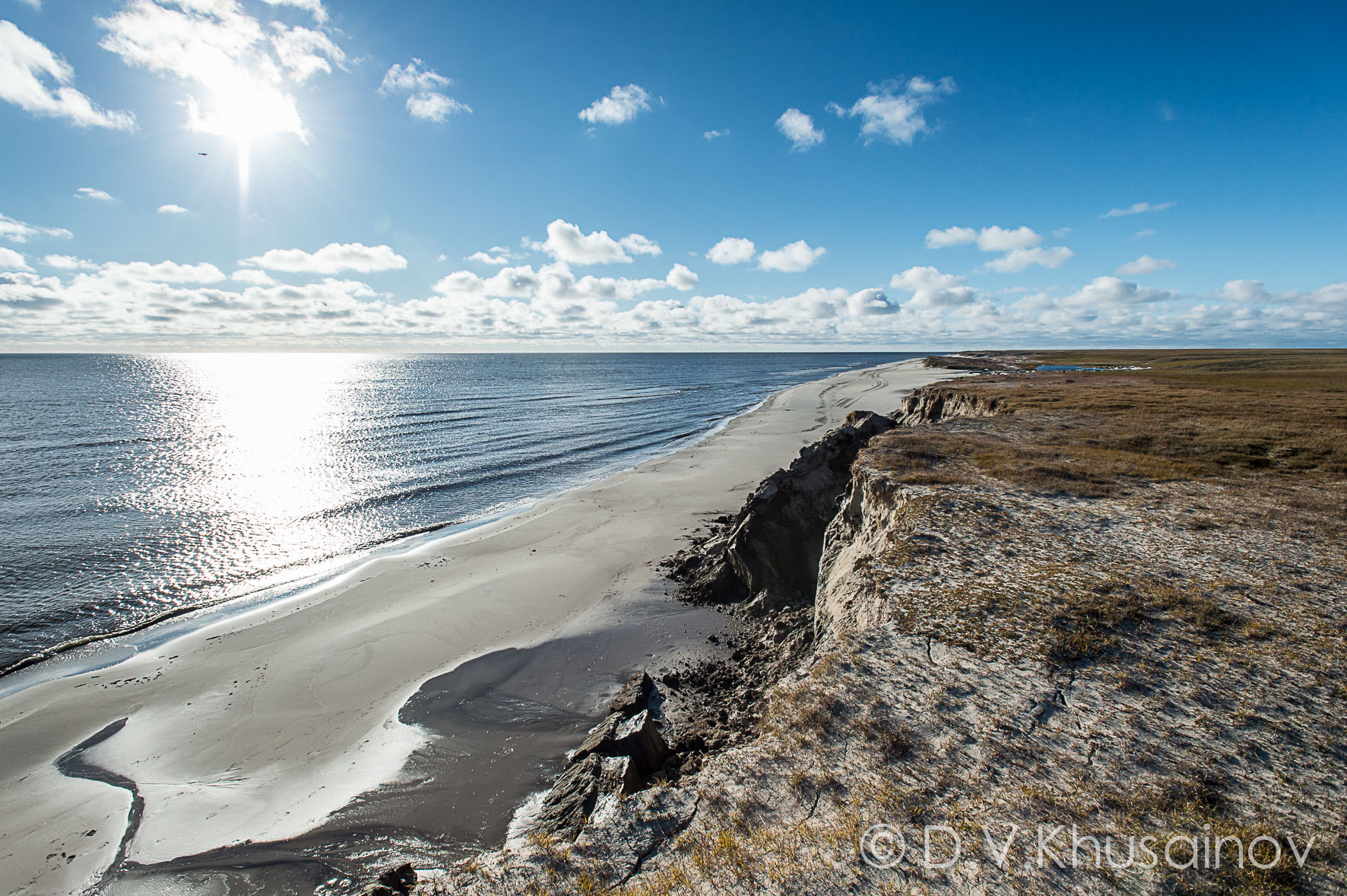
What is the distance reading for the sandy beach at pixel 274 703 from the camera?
8992mm

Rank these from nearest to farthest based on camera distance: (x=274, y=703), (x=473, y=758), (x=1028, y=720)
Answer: (x=1028, y=720), (x=473, y=758), (x=274, y=703)

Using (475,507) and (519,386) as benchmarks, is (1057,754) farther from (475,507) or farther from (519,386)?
(519,386)

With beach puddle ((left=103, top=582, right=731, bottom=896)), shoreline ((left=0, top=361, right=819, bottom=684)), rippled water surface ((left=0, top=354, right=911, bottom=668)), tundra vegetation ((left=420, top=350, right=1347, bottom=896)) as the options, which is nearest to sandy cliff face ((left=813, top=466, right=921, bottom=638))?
tundra vegetation ((left=420, top=350, right=1347, bottom=896))

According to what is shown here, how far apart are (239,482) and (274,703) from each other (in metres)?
28.1

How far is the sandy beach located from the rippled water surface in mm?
4304

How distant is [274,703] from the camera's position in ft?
39.9

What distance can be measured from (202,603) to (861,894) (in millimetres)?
21676

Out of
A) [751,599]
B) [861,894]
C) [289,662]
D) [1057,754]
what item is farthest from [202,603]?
[1057,754]

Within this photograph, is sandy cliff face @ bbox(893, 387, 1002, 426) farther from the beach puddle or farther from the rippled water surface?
the beach puddle

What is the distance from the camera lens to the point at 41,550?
21203 mm

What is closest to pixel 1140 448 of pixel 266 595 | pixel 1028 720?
pixel 1028 720

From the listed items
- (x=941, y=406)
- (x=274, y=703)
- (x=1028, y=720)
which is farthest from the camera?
(x=941, y=406)

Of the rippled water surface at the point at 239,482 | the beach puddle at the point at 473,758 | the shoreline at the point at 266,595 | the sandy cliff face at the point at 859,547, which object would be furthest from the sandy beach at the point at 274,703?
the sandy cliff face at the point at 859,547

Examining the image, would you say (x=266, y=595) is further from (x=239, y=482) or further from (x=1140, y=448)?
(x=1140, y=448)
